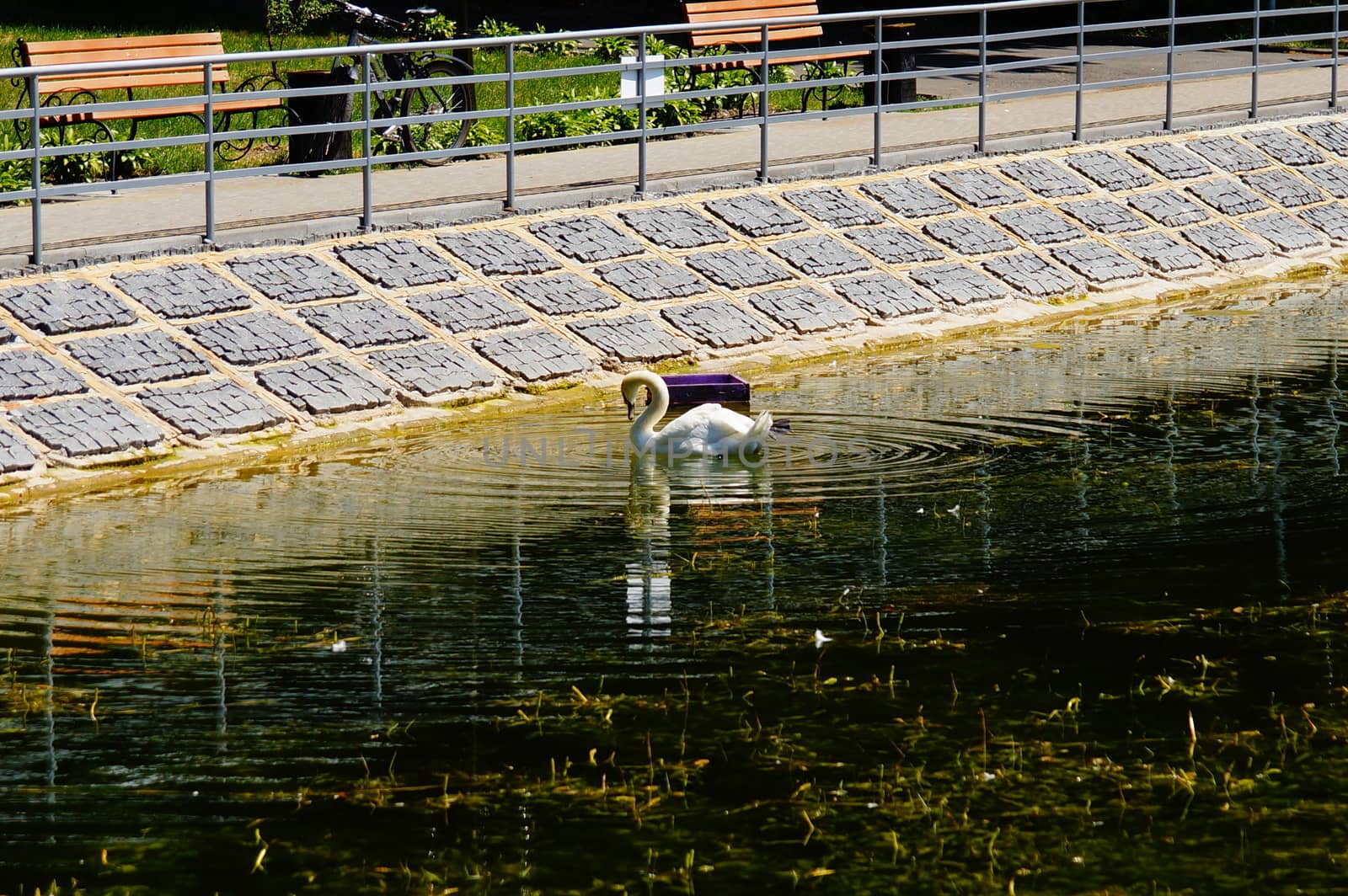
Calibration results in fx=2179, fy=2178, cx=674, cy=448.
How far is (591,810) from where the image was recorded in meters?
6.84

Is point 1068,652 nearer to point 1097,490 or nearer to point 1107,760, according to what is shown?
point 1107,760

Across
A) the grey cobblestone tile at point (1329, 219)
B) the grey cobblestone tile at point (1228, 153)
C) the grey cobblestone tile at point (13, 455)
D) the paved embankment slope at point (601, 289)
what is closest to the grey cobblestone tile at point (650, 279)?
the paved embankment slope at point (601, 289)

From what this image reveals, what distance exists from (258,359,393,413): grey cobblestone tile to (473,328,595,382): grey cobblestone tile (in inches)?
38.8

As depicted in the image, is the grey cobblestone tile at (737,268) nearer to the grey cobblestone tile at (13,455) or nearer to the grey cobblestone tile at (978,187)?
the grey cobblestone tile at (978,187)

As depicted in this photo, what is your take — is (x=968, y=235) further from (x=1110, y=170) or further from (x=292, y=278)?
(x=292, y=278)

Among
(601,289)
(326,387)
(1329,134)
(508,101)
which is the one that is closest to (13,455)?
(326,387)

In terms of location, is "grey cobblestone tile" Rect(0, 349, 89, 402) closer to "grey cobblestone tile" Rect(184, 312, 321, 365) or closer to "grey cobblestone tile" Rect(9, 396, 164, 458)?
"grey cobblestone tile" Rect(9, 396, 164, 458)

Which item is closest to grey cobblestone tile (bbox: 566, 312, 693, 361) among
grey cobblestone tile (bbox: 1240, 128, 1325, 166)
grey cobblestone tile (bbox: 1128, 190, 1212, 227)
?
grey cobblestone tile (bbox: 1128, 190, 1212, 227)

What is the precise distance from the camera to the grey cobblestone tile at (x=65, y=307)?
43.2ft

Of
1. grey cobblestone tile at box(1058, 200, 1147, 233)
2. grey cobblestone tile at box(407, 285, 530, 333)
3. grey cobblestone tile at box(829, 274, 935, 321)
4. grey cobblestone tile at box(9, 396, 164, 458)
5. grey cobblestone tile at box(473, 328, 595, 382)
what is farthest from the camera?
grey cobblestone tile at box(1058, 200, 1147, 233)

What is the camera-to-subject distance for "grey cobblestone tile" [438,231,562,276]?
15.3m

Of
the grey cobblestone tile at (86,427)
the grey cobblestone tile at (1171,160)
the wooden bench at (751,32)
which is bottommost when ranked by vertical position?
the grey cobblestone tile at (86,427)

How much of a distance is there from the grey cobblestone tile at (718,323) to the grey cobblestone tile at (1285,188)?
678 centimetres

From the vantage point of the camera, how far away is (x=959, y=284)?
664 inches
